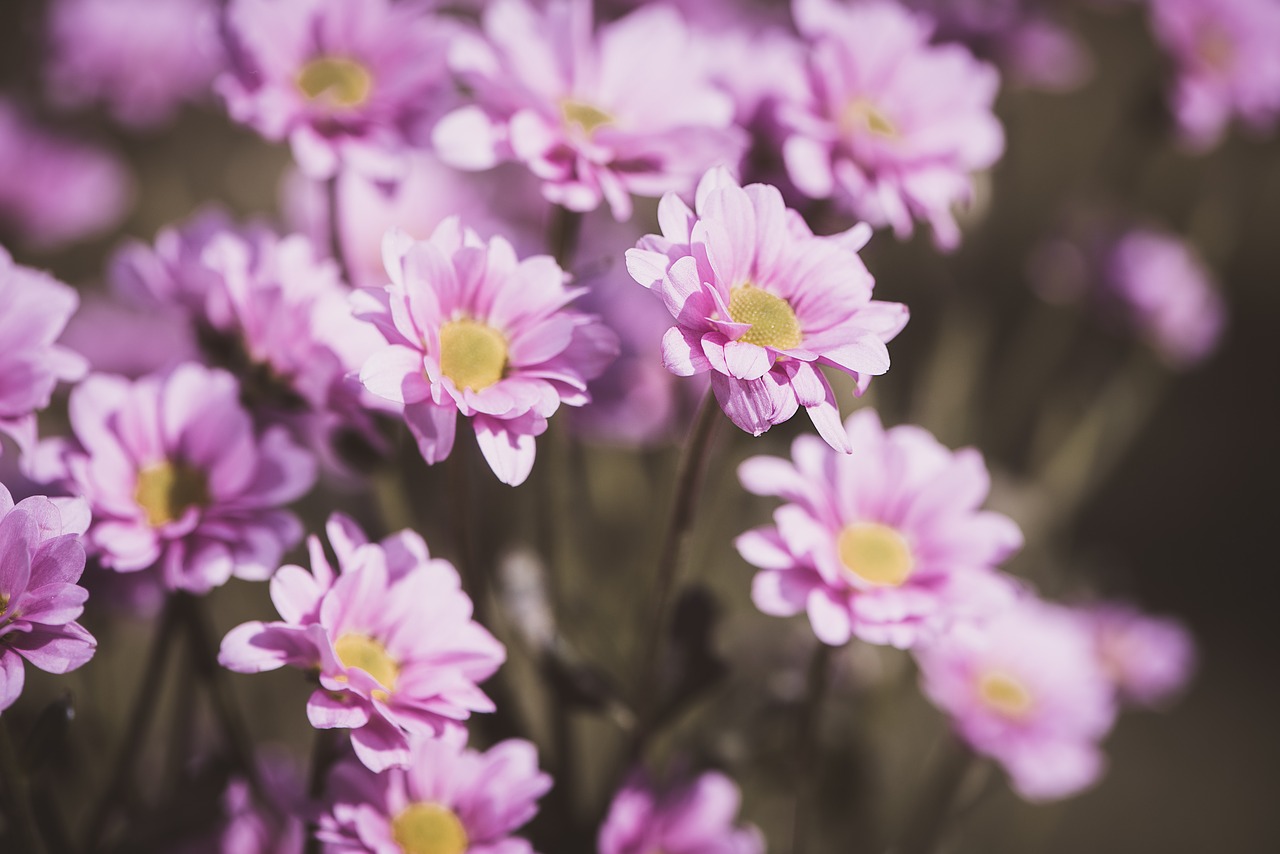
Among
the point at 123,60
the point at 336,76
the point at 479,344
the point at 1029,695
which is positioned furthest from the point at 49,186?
the point at 1029,695

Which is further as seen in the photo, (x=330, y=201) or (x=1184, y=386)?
(x=1184, y=386)

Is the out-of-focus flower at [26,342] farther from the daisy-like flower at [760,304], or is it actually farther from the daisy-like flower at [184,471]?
the daisy-like flower at [760,304]

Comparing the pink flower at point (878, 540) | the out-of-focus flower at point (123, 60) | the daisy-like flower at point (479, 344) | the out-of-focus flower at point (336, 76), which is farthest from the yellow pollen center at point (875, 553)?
the out-of-focus flower at point (123, 60)

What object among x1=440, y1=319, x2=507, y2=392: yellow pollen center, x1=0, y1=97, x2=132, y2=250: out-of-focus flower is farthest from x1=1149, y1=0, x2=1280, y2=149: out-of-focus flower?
x1=0, y1=97, x2=132, y2=250: out-of-focus flower

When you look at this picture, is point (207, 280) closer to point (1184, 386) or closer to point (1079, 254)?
point (1079, 254)

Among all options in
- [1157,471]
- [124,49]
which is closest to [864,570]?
[124,49]

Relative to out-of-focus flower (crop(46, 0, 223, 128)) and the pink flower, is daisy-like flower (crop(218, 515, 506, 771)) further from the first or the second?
out-of-focus flower (crop(46, 0, 223, 128))
